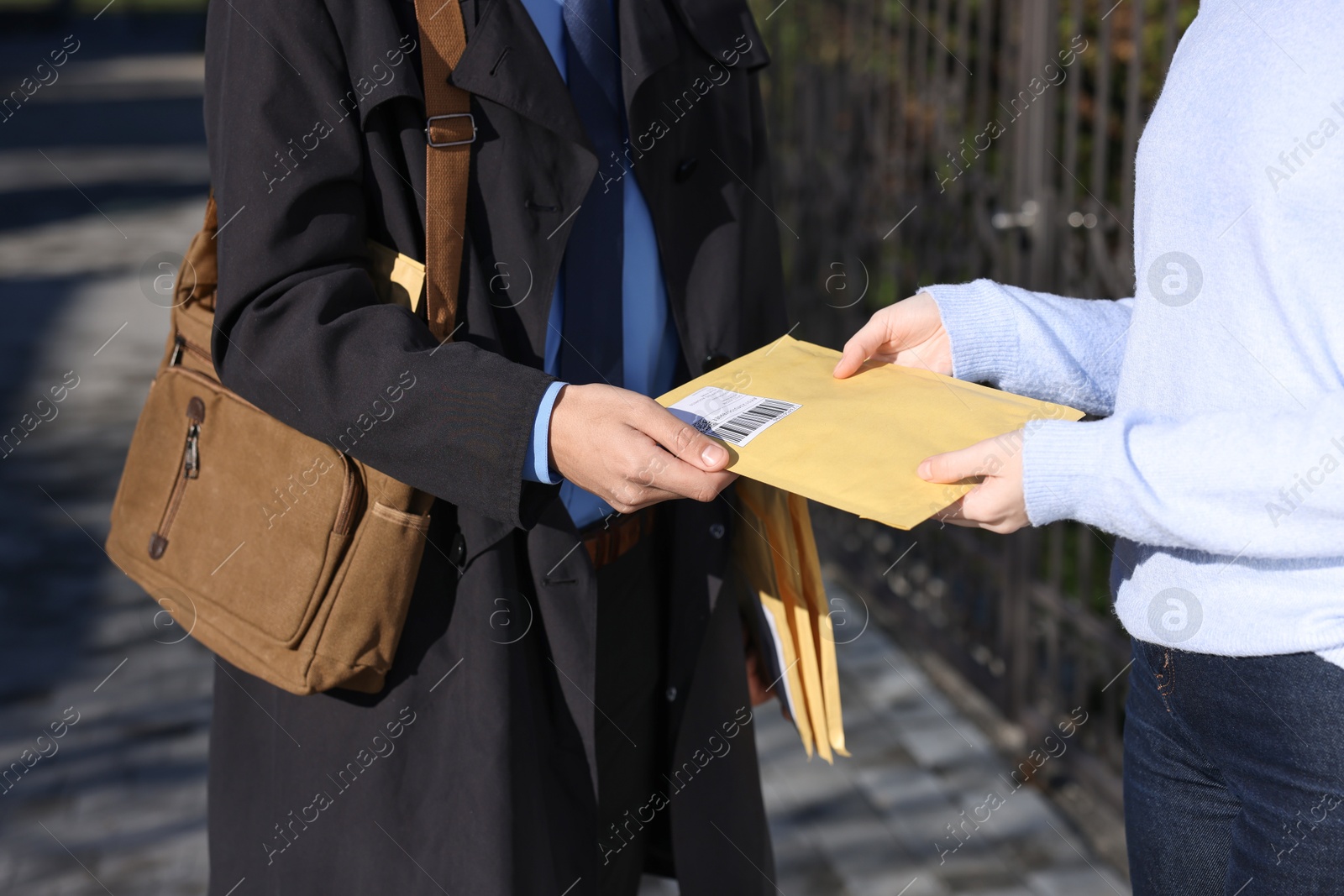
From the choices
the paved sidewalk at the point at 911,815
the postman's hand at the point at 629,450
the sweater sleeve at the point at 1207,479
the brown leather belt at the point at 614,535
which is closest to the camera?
the sweater sleeve at the point at 1207,479

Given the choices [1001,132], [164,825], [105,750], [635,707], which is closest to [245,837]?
[635,707]

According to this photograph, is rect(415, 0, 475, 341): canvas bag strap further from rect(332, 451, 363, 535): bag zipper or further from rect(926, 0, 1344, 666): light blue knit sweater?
rect(926, 0, 1344, 666): light blue knit sweater

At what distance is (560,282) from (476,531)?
1.24 feet

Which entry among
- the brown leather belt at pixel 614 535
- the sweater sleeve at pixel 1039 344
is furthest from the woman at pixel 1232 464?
the brown leather belt at pixel 614 535

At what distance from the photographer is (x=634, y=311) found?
1786mm

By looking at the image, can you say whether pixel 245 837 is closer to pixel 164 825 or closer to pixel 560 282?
pixel 560 282

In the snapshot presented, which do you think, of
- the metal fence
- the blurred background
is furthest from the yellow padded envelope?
the metal fence

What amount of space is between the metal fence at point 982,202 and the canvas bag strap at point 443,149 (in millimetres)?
1810

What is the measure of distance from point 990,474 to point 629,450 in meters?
0.42

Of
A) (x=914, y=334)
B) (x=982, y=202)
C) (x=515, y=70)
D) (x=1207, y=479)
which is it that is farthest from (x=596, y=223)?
(x=982, y=202)

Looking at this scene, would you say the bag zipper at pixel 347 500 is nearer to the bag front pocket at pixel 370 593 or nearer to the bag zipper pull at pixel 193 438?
the bag front pocket at pixel 370 593

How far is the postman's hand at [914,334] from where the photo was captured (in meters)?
1.69

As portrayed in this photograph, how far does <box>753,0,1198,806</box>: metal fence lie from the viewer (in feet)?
10.2

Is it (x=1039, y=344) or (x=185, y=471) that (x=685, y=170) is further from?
(x=185, y=471)
